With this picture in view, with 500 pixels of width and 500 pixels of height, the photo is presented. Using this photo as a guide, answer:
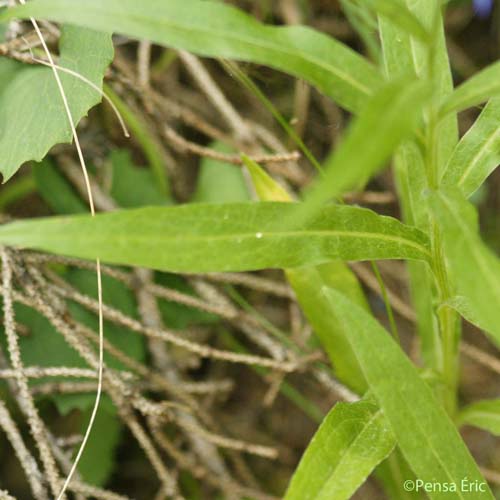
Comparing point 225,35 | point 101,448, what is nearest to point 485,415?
point 225,35

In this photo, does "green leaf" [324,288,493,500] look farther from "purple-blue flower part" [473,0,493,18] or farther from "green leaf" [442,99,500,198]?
"purple-blue flower part" [473,0,493,18]

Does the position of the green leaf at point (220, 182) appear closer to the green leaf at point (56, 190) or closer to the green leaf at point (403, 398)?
the green leaf at point (56, 190)

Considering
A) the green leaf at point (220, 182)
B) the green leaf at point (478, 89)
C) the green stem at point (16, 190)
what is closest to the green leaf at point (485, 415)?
the green leaf at point (478, 89)

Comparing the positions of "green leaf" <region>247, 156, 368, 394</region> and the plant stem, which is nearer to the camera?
the plant stem

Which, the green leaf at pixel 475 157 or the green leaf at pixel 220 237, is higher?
the green leaf at pixel 475 157

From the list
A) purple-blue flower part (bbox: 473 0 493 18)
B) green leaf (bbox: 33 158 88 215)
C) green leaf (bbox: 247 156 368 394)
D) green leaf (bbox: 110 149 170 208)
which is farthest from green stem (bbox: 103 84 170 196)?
purple-blue flower part (bbox: 473 0 493 18)

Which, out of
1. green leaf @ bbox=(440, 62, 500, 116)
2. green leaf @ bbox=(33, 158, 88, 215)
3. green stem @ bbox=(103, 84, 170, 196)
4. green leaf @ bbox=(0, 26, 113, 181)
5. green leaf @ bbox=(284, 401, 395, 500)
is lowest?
green leaf @ bbox=(284, 401, 395, 500)

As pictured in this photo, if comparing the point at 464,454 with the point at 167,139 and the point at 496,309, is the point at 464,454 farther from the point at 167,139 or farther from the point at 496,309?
the point at 167,139
